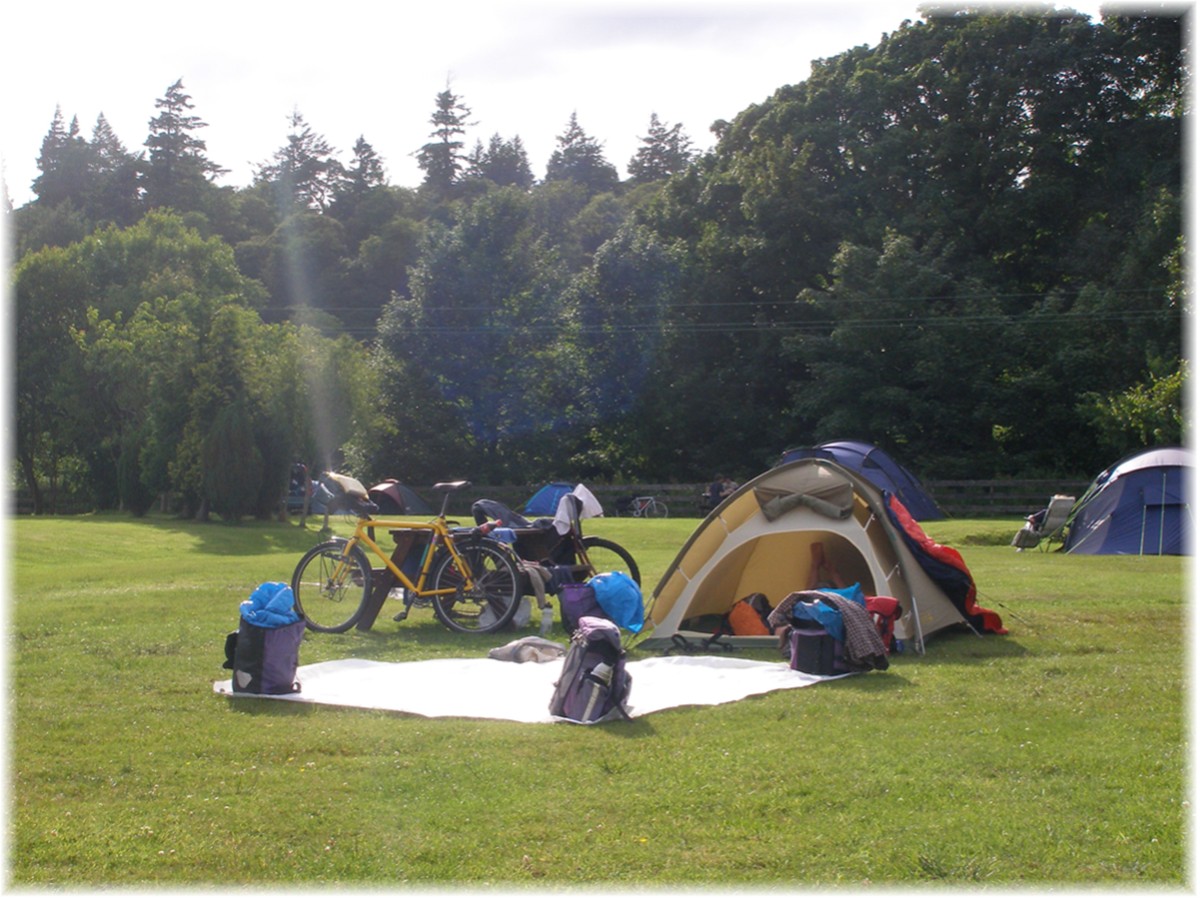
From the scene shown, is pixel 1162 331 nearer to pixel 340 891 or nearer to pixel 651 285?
pixel 651 285

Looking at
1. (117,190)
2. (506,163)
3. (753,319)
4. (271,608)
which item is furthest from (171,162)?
(271,608)

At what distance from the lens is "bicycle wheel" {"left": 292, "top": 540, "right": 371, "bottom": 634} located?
9.91m

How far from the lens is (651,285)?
4172 cm

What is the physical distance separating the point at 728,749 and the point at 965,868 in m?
1.82

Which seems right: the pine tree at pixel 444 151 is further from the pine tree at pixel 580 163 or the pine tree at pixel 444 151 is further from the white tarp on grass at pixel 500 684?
the white tarp on grass at pixel 500 684

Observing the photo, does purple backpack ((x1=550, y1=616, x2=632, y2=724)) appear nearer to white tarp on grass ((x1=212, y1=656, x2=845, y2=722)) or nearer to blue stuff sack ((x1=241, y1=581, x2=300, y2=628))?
white tarp on grass ((x1=212, y1=656, x2=845, y2=722))

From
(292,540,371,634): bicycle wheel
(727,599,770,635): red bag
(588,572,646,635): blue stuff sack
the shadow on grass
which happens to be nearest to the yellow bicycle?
(292,540,371,634): bicycle wheel

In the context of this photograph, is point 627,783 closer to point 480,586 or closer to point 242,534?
point 480,586

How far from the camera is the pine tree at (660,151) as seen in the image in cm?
8738

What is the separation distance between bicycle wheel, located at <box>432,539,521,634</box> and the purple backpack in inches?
128

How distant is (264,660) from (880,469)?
70.1ft

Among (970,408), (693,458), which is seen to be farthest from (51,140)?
(970,408)

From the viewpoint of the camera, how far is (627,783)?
5211mm

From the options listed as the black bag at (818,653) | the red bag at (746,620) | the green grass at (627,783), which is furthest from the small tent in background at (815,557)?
the black bag at (818,653)
